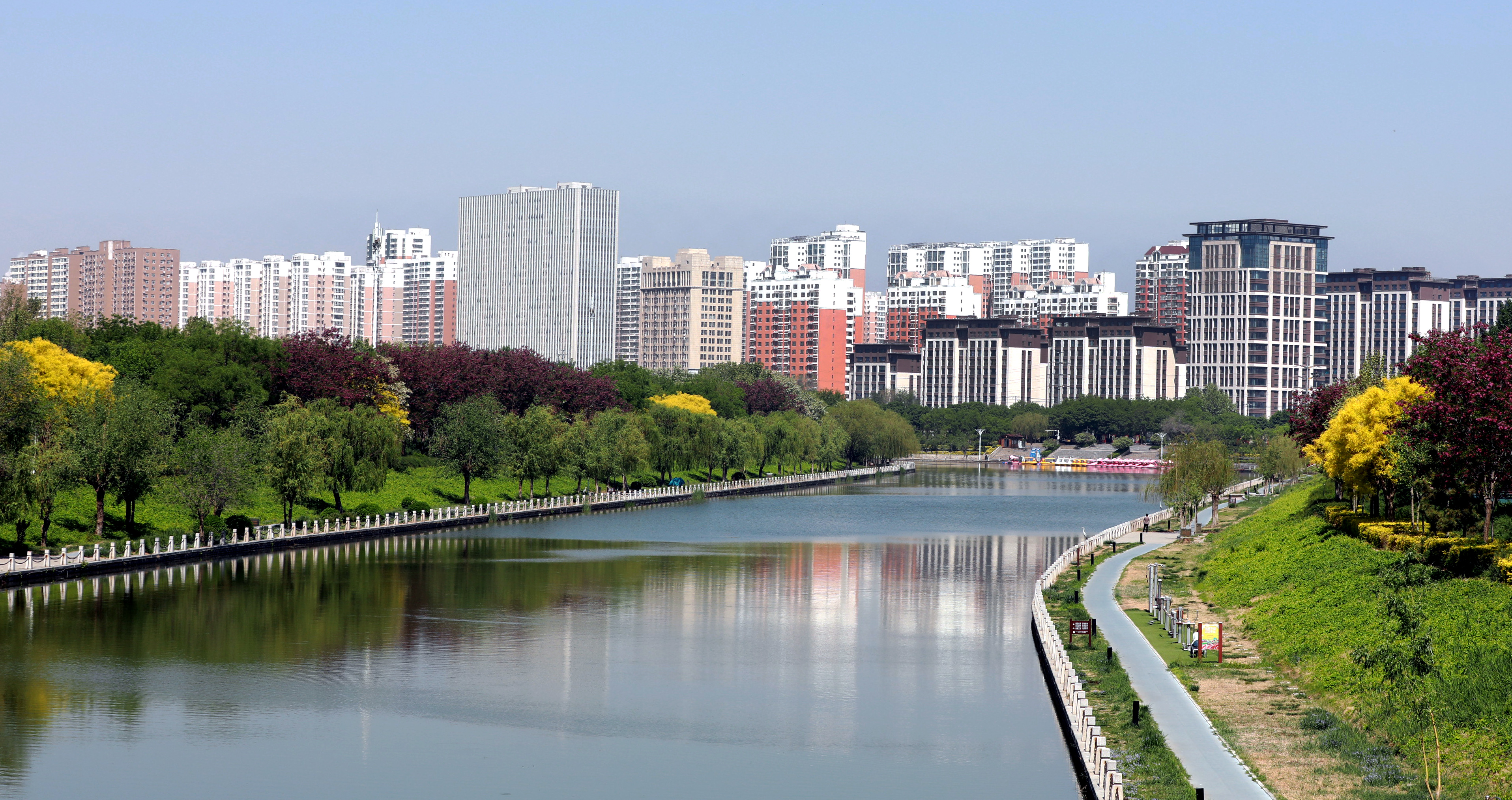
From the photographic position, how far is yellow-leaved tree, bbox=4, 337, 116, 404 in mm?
60094

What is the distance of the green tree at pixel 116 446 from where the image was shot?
51062 millimetres

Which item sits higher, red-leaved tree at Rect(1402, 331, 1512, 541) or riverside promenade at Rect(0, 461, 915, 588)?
red-leaved tree at Rect(1402, 331, 1512, 541)

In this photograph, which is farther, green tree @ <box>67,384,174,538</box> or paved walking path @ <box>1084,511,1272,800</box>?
green tree @ <box>67,384,174,538</box>

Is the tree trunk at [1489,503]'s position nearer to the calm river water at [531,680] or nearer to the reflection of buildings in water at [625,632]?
the calm river water at [531,680]

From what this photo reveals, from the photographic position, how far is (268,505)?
65.9 metres

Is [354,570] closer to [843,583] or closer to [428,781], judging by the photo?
[843,583]

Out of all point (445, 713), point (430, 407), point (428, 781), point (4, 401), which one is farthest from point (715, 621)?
point (430, 407)

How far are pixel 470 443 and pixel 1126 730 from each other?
56.6 metres

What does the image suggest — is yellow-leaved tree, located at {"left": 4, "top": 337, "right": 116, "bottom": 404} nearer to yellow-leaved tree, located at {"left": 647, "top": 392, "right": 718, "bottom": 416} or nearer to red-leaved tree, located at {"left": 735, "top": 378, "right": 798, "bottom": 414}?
yellow-leaved tree, located at {"left": 647, "top": 392, "right": 718, "bottom": 416}

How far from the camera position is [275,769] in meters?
25.5

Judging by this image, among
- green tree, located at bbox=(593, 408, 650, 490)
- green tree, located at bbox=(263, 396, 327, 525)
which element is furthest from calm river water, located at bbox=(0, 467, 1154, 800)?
green tree, located at bbox=(593, 408, 650, 490)

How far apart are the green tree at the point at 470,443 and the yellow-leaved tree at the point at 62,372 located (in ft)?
59.6

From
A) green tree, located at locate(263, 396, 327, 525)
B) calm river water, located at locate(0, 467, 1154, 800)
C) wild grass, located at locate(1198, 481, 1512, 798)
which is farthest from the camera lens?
green tree, located at locate(263, 396, 327, 525)

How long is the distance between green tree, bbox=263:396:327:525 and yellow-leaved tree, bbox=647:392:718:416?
5198cm
